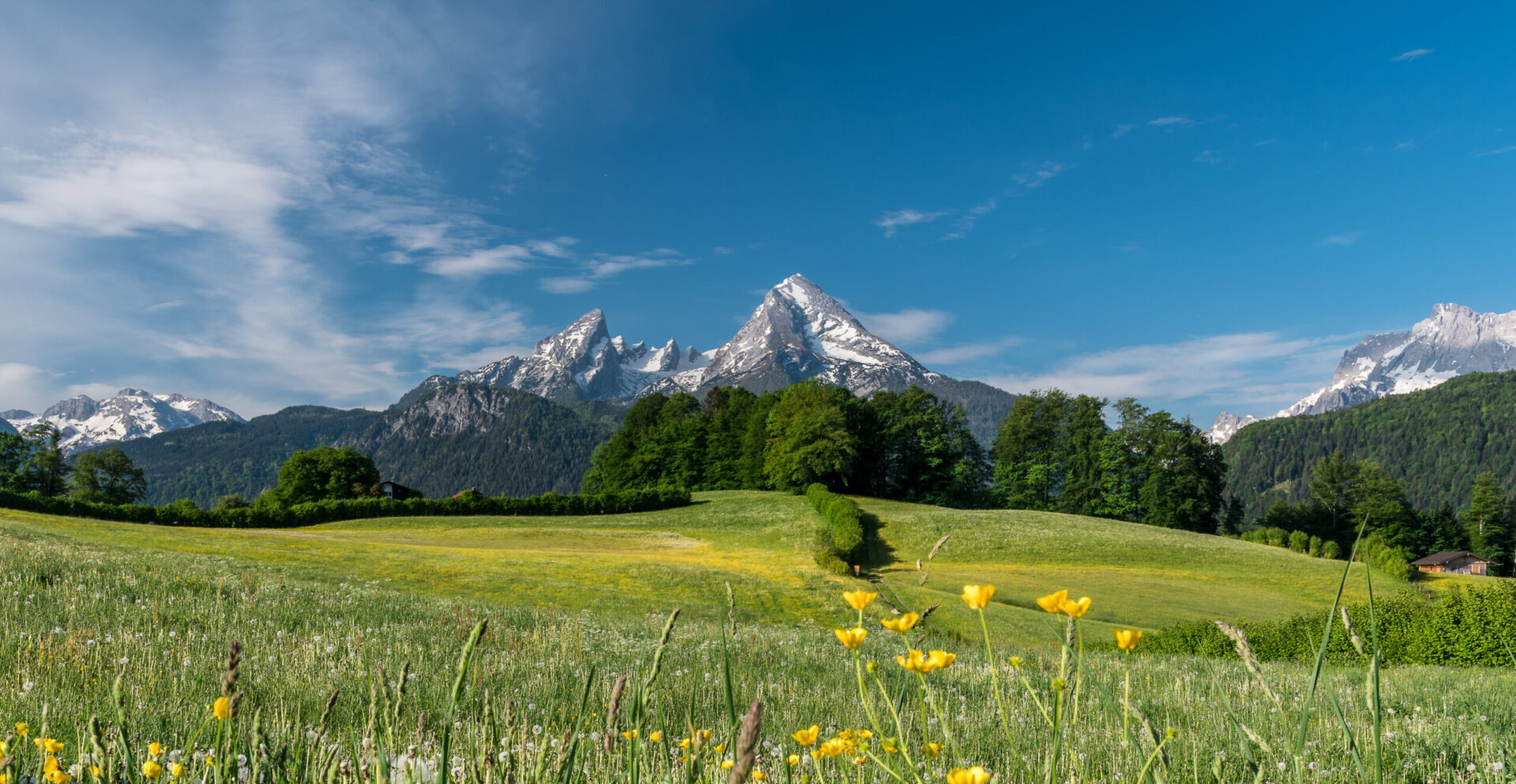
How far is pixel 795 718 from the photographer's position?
4.29 metres

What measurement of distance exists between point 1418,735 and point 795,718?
3.75 metres

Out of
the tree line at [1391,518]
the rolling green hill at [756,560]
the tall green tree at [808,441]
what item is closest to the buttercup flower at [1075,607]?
the rolling green hill at [756,560]

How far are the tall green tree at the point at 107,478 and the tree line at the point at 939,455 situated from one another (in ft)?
153

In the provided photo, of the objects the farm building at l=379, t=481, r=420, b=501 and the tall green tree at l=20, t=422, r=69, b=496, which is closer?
the tall green tree at l=20, t=422, r=69, b=496

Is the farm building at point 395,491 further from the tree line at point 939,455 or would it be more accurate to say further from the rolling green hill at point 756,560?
the rolling green hill at point 756,560

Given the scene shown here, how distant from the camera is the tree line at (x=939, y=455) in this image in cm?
6438

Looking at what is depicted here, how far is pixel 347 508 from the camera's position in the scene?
5234cm

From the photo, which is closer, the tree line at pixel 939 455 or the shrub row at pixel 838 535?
the shrub row at pixel 838 535

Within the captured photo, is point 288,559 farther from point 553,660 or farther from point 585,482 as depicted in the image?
point 585,482

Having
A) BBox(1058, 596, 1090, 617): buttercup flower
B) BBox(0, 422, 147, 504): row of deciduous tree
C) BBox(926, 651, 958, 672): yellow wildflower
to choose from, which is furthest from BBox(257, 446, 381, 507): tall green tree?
BBox(1058, 596, 1090, 617): buttercup flower

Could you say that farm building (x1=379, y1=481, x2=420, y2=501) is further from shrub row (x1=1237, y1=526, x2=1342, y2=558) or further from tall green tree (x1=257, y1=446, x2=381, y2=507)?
shrub row (x1=1237, y1=526, x2=1342, y2=558)

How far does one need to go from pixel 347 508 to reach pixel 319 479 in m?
19.3

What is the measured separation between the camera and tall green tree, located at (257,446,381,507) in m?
66.4

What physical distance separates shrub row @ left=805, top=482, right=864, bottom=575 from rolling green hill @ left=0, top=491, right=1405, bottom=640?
3.76 feet
